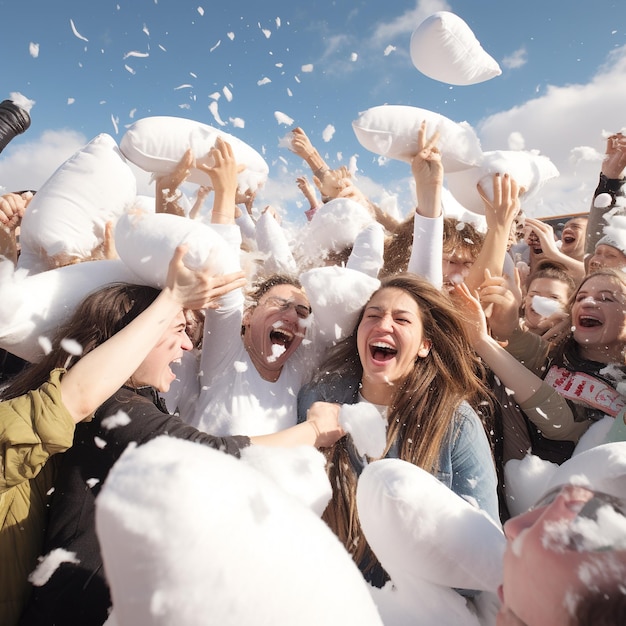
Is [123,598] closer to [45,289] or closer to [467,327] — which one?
[45,289]

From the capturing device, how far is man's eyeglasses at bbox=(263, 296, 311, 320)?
2012 mm

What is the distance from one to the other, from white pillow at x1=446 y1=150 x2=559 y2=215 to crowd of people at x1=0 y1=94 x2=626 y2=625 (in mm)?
121

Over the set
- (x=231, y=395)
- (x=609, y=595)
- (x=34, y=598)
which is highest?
(x=609, y=595)

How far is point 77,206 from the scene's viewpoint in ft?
6.63

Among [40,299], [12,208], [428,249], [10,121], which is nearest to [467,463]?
[428,249]

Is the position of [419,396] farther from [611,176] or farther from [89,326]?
[611,176]

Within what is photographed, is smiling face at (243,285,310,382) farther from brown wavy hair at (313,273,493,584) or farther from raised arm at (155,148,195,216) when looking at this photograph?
raised arm at (155,148,195,216)

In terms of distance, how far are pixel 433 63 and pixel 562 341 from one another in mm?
1633

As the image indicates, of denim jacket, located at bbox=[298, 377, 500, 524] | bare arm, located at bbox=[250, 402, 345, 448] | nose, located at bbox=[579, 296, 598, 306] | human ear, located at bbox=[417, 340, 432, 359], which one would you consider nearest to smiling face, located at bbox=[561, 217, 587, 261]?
nose, located at bbox=[579, 296, 598, 306]

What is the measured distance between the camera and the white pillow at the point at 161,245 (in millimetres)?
1463

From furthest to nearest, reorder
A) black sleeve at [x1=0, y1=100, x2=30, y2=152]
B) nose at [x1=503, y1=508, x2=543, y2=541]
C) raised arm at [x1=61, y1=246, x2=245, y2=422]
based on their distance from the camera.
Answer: black sleeve at [x1=0, y1=100, x2=30, y2=152] → raised arm at [x1=61, y1=246, x2=245, y2=422] → nose at [x1=503, y1=508, x2=543, y2=541]

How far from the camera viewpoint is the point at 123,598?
586 millimetres

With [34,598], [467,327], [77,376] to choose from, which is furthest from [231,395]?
[467,327]

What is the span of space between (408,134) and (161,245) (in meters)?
1.45
